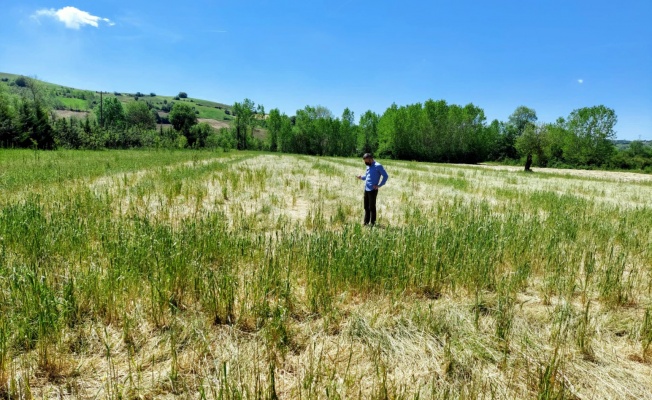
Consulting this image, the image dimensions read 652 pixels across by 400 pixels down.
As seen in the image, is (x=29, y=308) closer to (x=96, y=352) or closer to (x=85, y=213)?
(x=96, y=352)

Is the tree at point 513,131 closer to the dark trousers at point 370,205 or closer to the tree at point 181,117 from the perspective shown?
the dark trousers at point 370,205

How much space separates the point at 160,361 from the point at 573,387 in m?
3.34

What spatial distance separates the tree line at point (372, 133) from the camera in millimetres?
43750

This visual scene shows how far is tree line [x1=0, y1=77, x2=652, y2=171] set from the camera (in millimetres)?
43750

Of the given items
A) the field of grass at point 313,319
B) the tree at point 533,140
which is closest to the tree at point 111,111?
the tree at point 533,140

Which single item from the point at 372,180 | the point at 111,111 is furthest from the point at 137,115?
the point at 372,180

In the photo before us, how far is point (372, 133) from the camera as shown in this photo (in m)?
93.9

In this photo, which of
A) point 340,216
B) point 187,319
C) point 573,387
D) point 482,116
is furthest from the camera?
point 482,116

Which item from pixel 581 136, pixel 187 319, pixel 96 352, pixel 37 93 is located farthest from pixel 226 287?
pixel 37 93

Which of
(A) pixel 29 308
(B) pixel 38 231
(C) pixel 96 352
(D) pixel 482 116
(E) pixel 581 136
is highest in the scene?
(D) pixel 482 116

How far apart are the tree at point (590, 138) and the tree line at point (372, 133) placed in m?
0.18

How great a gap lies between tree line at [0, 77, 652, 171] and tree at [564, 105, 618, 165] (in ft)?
0.58

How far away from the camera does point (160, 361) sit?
8.74ft

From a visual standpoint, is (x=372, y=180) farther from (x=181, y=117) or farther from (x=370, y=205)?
(x=181, y=117)
